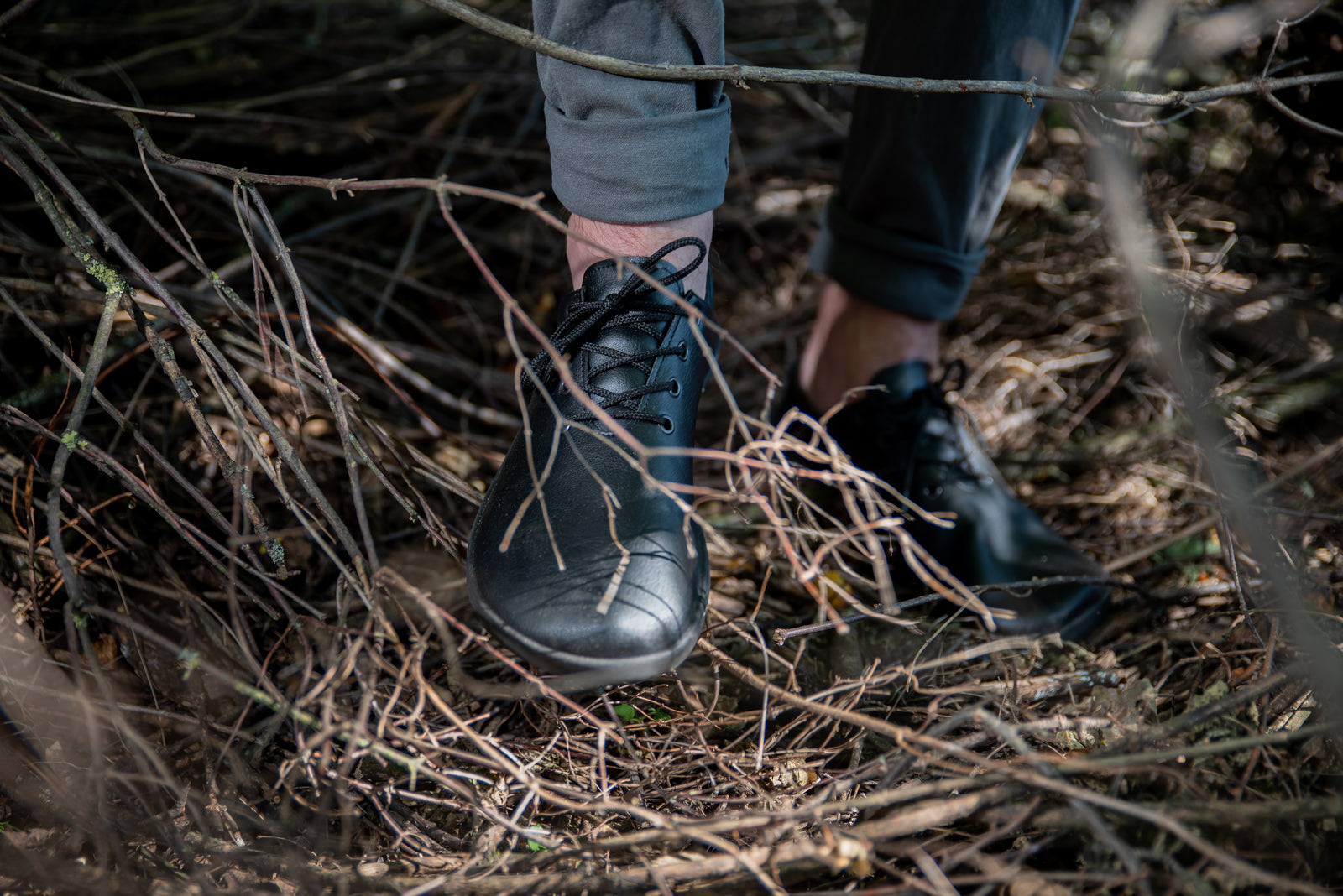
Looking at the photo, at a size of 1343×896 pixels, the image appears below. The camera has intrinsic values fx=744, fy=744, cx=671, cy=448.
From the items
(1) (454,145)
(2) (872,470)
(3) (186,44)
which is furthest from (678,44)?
(3) (186,44)

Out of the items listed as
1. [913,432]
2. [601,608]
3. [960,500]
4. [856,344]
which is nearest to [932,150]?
[856,344]

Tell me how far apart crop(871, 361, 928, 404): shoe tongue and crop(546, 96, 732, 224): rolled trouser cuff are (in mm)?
511

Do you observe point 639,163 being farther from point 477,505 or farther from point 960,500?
point 960,500

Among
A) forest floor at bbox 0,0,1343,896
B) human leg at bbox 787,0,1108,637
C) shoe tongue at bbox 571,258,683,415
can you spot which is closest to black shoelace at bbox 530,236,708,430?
shoe tongue at bbox 571,258,683,415

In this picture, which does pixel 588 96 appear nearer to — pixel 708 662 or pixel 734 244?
pixel 708 662

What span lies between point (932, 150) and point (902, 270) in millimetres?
194

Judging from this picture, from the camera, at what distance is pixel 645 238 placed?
97cm

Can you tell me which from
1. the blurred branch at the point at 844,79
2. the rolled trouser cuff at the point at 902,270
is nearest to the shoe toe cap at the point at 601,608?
the blurred branch at the point at 844,79

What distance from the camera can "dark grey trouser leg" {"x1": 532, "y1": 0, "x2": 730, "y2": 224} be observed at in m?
0.89

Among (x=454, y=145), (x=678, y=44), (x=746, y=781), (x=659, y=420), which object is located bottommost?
(x=746, y=781)

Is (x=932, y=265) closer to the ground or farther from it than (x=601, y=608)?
farther from it

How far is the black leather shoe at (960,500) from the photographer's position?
115cm

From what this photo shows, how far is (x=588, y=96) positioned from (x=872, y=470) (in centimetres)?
76

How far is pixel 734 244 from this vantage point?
6.78ft
